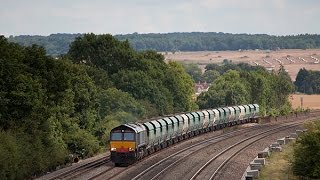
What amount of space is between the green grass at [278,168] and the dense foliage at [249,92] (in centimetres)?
7520

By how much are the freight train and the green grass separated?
1112 cm

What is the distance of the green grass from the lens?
166 ft

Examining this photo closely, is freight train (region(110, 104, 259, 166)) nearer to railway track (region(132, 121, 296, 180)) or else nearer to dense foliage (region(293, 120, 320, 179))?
railway track (region(132, 121, 296, 180))

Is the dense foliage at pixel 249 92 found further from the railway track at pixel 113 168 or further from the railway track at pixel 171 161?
the railway track at pixel 113 168

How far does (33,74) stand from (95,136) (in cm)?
2070

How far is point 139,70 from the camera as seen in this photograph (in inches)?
4796

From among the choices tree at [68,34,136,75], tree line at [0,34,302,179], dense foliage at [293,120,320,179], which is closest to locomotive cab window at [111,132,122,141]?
tree line at [0,34,302,179]

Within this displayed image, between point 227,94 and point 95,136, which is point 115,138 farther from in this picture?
point 227,94

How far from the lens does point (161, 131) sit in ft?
232

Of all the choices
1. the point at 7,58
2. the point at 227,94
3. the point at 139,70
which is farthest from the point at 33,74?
the point at 227,94

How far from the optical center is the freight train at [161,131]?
58969mm

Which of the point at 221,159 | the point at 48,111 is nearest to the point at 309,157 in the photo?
the point at 221,159

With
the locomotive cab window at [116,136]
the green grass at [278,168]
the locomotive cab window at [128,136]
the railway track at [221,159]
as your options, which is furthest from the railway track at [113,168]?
the green grass at [278,168]

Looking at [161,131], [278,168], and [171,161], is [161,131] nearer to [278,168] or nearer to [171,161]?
[171,161]
